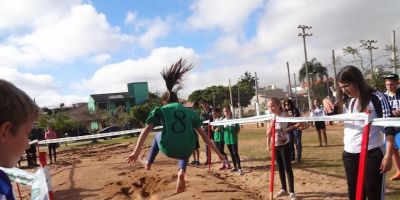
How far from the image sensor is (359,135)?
14.2 ft

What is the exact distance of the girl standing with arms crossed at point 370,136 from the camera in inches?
163

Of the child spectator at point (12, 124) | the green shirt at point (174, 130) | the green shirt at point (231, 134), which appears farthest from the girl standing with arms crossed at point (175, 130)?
the green shirt at point (231, 134)

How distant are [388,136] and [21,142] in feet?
11.2

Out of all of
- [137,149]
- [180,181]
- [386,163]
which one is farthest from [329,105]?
[137,149]

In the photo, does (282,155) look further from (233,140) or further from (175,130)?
(233,140)

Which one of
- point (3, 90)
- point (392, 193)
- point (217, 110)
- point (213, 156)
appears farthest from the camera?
point (213, 156)

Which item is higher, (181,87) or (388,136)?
(181,87)

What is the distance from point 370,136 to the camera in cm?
421

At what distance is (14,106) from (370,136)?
11.5 ft

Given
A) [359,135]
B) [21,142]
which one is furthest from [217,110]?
[21,142]

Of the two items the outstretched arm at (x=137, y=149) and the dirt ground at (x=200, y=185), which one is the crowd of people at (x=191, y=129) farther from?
the dirt ground at (x=200, y=185)

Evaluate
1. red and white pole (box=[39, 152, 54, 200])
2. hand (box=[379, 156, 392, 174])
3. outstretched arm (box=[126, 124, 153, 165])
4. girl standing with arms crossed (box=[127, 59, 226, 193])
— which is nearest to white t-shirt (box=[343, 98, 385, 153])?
hand (box=[379, 156, 392, 174])

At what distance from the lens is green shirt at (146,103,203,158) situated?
536 centimetres

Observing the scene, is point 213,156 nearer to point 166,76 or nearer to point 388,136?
point 166,76
